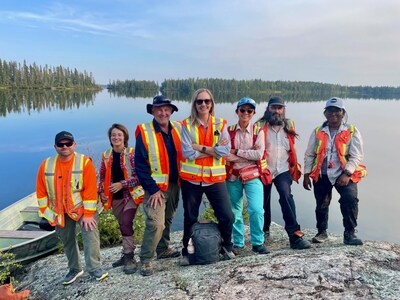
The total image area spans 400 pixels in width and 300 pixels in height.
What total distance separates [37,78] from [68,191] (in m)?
112

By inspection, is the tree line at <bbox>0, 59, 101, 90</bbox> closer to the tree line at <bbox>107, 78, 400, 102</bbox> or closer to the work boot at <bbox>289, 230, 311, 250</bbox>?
the tree line at <bbox>107, 78, 400, 102</bbox>

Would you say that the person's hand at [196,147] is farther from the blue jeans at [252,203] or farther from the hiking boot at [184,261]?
the hiking boot at [184,261]

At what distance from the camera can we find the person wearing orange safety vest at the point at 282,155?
4594mm

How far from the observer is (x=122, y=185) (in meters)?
4.24

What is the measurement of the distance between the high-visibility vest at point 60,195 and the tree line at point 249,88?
108 meters

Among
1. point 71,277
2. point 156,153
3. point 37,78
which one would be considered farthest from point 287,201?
point 37,78

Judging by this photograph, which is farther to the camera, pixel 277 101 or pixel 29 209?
pixel 29 209

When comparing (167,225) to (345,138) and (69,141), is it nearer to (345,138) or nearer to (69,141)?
(69,141)

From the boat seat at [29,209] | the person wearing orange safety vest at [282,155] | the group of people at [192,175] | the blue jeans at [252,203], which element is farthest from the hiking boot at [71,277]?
the boat seat at [29,209]

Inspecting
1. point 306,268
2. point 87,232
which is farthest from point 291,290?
point 87,232

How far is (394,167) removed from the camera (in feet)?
54.5

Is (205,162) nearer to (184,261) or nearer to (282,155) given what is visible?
(282,155)

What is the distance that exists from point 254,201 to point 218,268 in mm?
1056

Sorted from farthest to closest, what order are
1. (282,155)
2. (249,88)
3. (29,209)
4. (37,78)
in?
1. (249,88)
2. (37,78)
3. (29,209)
4. (282,155)
